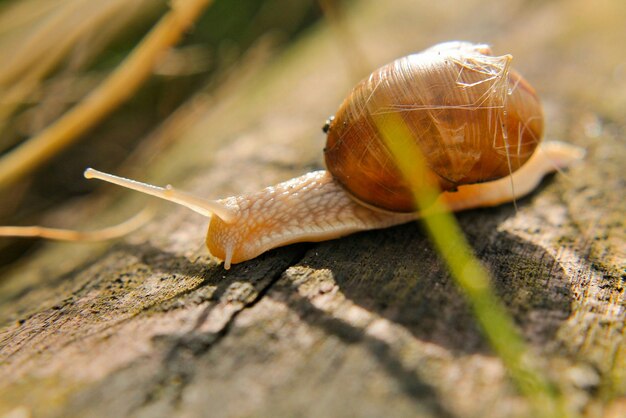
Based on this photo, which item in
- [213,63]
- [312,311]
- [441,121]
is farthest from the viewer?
[213,63]

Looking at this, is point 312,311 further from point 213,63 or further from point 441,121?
point 213,63

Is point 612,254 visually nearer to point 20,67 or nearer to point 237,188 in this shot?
point 237,188

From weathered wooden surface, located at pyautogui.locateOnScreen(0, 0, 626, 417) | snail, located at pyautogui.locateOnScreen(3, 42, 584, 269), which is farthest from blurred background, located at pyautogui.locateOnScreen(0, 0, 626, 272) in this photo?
snail, located at pyautogui.locateOnScreen(3, 42, 584, 269)

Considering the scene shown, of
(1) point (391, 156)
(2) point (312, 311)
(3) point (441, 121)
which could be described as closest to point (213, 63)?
(1) point (391, 156)

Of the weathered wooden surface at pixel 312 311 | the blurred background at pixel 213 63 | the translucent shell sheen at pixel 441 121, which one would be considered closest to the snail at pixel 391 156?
the translucent shell sheen at pixel 441 121

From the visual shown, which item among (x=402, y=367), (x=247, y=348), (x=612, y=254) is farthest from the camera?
(x=612, y=254)

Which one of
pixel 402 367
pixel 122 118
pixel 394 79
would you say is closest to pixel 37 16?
pixel 122 118
